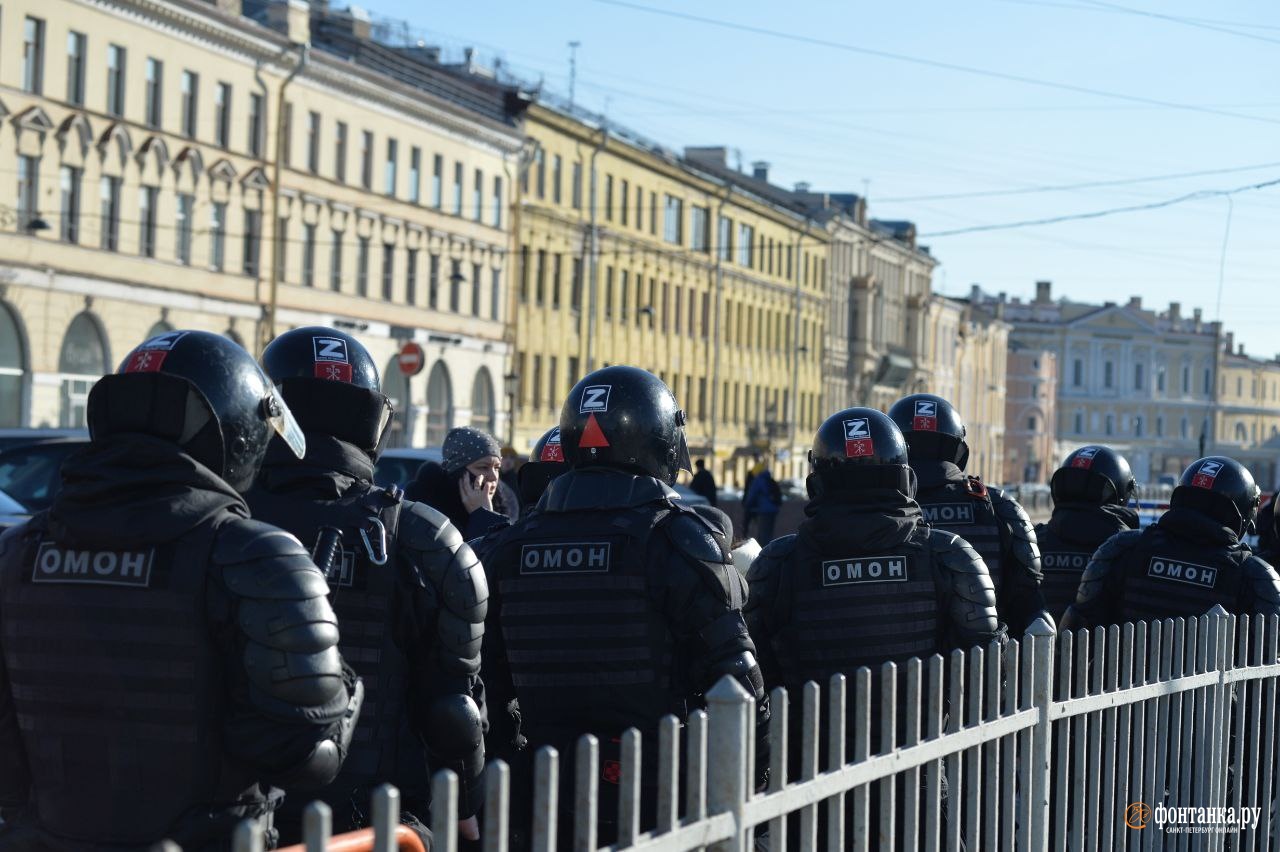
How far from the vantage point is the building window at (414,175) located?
5265cm

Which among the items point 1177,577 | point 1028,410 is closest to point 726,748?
point 1177,577

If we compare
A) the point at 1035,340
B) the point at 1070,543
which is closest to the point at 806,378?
the point at 1035,340

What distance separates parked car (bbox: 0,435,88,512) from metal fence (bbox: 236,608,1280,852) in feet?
34.2

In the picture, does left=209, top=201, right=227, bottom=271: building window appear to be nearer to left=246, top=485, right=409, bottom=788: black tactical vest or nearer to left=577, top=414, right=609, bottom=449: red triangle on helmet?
left=577, top=414, right=609, bottom=449: red triangle on helmet

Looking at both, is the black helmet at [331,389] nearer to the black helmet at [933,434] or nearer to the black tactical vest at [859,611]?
the black tactical vest at [859,611]

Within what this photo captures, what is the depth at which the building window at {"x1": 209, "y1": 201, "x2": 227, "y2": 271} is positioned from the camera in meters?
43.8

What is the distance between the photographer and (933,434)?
346 inches

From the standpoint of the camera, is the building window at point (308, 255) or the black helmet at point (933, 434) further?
the building window at point (308, 255)

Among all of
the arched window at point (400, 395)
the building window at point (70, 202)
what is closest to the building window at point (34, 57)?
the building window at point (70, 202)

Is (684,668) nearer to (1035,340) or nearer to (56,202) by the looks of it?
(56,202)

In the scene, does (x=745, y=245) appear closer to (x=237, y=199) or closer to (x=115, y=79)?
(x=237, y=199)

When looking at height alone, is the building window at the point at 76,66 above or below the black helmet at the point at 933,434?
above

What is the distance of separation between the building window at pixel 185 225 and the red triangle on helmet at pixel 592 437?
3853 cm

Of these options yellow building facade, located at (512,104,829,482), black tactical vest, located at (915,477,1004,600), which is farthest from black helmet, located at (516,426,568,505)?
yellow building facade, located at (512,104,829,482)
